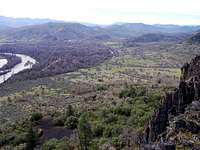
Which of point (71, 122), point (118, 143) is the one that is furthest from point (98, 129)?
point (118, 143)

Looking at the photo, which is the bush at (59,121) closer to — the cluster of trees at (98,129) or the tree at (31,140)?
the cluster of trees at (98,129)

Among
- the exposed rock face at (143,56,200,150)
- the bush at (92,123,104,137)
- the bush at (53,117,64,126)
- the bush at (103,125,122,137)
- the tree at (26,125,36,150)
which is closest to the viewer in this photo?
the exposed rock face at (143,56,200,150)

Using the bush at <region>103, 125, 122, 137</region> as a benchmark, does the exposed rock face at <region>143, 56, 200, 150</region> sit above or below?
above

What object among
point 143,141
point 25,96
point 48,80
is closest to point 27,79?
point 48,80

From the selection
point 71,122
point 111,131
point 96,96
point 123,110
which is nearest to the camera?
point 111,131

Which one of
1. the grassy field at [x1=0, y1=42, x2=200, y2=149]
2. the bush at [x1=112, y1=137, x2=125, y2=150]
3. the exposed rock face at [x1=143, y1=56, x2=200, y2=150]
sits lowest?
the grassy field at [x1=0, y1=42, x2=200, y2=149]

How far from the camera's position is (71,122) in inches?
2844

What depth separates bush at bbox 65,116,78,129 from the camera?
72000mm

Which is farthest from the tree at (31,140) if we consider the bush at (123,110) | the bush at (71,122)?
the bush at (123,110)

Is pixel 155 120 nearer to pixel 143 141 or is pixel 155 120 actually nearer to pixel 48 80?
pixel 143 141

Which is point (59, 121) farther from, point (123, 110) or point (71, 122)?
point (123, 110)

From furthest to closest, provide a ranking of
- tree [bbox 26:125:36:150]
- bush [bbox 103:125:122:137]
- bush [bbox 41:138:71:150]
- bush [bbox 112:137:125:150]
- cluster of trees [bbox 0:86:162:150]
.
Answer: tree [bbox 26:125:36:150] → bush [bbox 103:125:122:137] → bush [bbox 41:138:71:150] → cluster of trees [bbox 0:86:162:150] → bush [bbox 112:137:125:150]

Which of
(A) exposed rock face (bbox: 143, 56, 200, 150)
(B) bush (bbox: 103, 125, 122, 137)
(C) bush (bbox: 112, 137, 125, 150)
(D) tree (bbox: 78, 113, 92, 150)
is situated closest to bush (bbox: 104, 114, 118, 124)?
(B) bush (bbox: 103, 125, 122, 137)

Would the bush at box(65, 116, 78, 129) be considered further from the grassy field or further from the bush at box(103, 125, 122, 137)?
the bush at box(103, 125, 122, 137)
